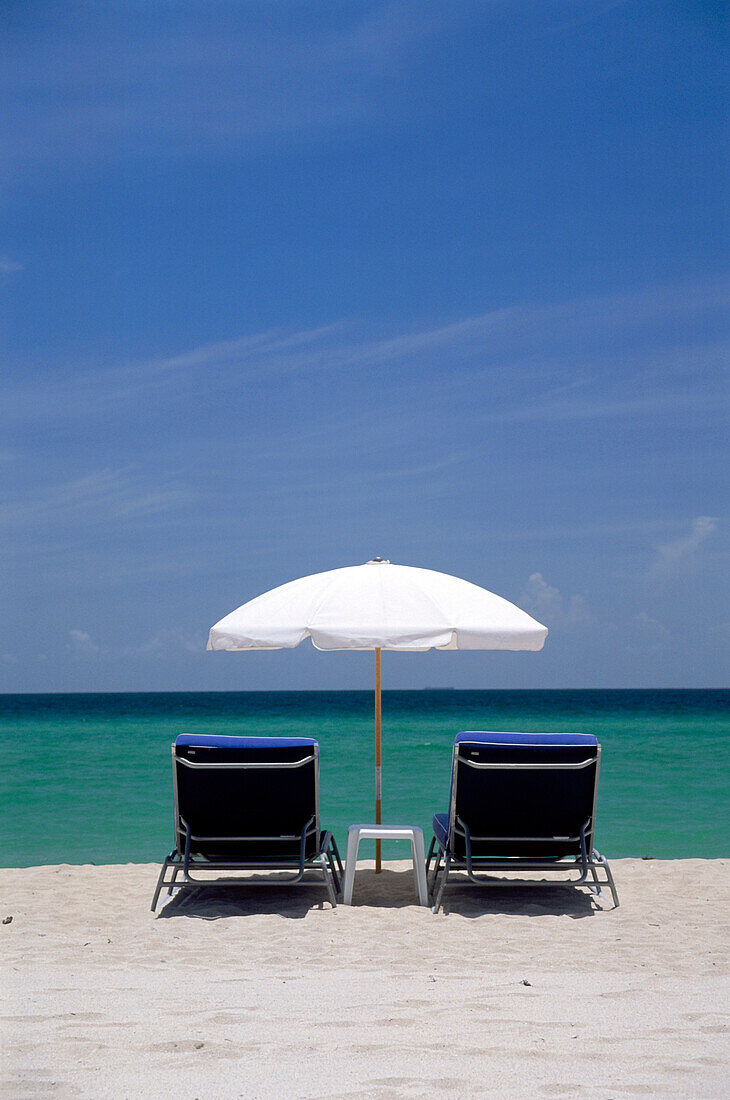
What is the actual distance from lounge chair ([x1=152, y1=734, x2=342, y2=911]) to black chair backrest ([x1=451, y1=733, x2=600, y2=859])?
804 millimetres

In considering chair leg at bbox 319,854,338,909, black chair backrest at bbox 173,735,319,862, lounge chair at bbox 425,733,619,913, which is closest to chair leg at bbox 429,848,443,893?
lounge chair at bbox 425,733,619,913

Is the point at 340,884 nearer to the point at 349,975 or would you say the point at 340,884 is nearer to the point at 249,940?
the point at 249,940

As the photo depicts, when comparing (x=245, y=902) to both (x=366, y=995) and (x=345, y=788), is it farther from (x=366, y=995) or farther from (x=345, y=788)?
(x=345, y=788)

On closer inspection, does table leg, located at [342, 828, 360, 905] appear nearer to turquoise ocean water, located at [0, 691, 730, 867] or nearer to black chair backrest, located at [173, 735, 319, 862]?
black chair backrest, located at [173, 735, 319, 862]

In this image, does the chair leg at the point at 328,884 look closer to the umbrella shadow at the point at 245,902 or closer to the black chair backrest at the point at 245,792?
the umbrella shadow at the point at 245,902

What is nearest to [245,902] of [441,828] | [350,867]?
[350,867]

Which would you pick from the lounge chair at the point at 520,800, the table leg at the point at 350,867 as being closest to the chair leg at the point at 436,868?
the lounge chair at the point at 520,800

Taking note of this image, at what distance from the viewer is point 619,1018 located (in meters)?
3.33

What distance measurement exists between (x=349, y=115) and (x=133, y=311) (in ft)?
35.9

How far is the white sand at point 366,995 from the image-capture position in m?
2.76

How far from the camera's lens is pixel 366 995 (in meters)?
3.63

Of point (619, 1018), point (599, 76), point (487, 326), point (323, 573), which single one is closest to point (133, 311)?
point (487, 326)

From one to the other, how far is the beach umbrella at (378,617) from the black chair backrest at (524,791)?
21.2 inches

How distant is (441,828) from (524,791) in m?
0.58
